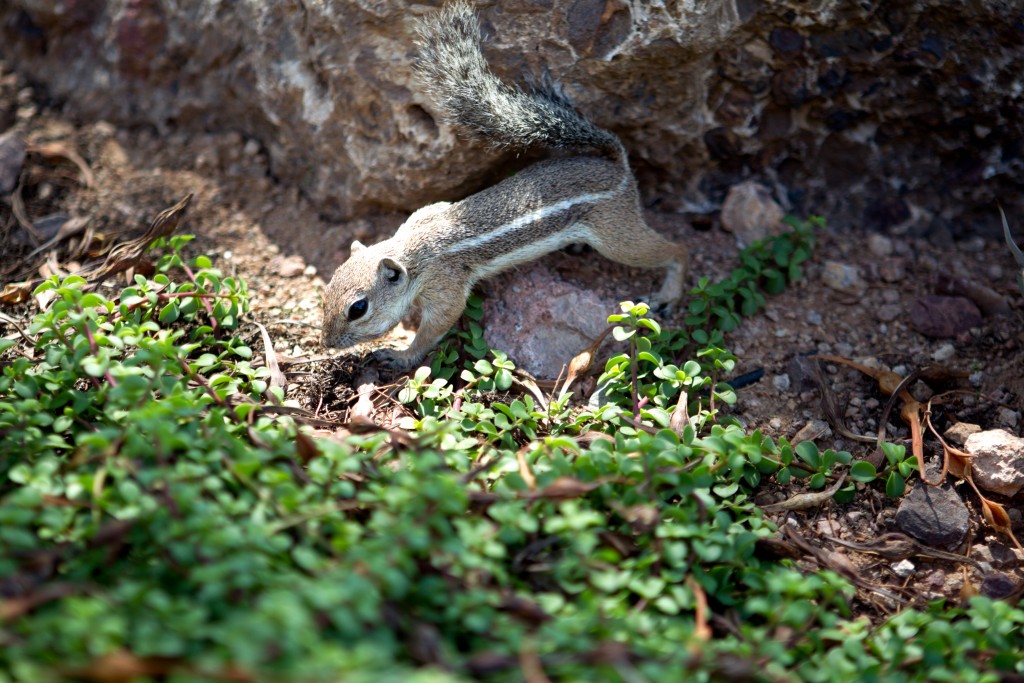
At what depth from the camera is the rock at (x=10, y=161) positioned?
15.2 ft

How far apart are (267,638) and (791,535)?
2.03 metres

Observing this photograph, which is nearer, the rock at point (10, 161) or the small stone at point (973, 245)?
the small stone at point (973, 245)

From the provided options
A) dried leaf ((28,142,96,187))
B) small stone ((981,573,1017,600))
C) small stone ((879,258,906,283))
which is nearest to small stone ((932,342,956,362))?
small stone ((879,258,906,283))

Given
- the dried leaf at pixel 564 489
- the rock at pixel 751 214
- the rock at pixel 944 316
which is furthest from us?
the rock at pixel 751 214

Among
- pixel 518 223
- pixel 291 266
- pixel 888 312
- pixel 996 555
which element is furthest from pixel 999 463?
pixel 291 266

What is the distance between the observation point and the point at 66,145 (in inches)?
197

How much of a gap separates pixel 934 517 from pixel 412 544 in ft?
7.41

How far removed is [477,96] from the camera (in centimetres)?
388

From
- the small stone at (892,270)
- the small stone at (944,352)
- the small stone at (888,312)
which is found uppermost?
the small stone at (892,270)

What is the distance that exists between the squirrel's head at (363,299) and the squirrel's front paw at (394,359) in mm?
151

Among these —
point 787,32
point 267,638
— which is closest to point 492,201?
point 787,32

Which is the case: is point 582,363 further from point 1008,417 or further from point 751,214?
point 1008,417

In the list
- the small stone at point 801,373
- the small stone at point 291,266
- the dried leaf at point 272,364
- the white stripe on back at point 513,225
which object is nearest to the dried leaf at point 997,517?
the small stone at point 801,373

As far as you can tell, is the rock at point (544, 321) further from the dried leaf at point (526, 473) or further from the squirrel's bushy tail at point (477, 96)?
the dried leaf at point (526, 473)
